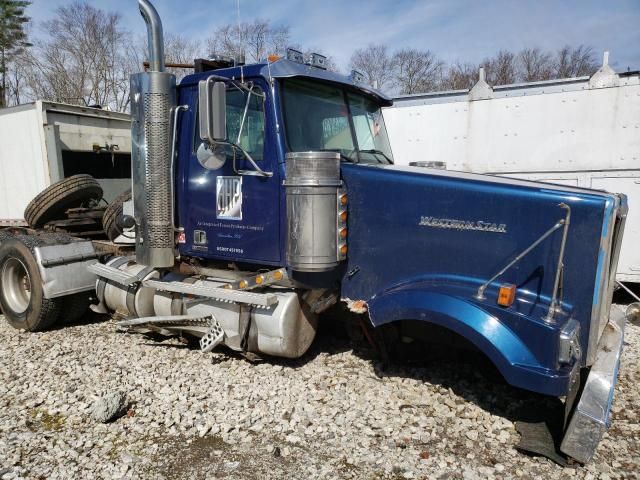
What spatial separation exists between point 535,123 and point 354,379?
4.94 metres

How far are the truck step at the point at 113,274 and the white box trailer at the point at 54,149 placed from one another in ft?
5.90

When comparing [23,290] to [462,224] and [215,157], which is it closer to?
[215,157]

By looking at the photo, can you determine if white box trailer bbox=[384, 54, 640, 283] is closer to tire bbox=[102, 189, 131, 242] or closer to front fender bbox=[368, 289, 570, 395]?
front fender bbox=[368, 289, 570, 395]

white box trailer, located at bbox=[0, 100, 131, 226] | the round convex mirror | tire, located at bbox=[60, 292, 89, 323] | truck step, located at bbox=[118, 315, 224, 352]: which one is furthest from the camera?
white box trailer, located at bbox=[0, 100, 131, 226]

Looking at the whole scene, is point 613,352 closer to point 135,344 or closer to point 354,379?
point 354,379

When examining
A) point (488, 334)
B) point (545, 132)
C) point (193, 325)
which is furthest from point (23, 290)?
point (545, 132)

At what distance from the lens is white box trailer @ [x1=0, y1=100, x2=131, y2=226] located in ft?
20.9

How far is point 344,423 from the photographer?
3.55 meters

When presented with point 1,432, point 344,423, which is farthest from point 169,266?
point 344,423

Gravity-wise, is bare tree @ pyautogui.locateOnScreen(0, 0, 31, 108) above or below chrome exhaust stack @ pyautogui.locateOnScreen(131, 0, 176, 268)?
above

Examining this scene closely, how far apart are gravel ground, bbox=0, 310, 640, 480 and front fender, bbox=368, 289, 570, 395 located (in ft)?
1.88

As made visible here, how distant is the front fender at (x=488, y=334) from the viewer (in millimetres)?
2938

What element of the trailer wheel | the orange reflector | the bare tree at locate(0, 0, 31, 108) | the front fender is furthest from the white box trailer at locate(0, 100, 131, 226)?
the bare tree at locate(0, 0, 31, 108)

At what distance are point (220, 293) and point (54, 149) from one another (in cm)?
373
